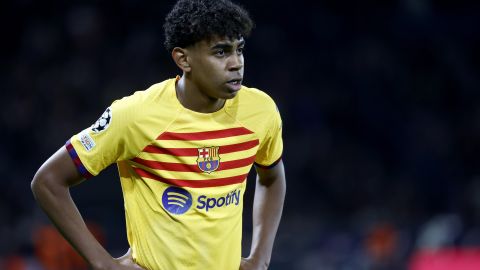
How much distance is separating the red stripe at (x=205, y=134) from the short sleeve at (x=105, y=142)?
13 centimetres

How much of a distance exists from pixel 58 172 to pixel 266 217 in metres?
0.91

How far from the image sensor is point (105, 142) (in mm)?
3240

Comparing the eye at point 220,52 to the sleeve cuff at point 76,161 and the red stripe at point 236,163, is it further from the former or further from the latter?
the sleeve cuff at point 76,161

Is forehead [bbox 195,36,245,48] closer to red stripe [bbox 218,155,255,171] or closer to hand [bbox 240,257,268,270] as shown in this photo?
red stripe [bbox 218,155,255,171]

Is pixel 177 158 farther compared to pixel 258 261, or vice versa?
pixel 258 261

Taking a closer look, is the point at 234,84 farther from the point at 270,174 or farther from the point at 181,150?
the point at 270,174

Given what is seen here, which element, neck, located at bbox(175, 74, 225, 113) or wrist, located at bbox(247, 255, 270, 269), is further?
wrist, located at bbox(247, 255, 270, 269)

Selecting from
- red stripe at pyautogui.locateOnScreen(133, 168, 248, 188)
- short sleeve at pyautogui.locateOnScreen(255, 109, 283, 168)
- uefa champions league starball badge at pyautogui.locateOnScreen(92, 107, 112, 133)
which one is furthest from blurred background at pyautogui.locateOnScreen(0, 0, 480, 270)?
uefa champions league starball badge at pyautogui.locateOnScreen(92, 107, 112, 133)

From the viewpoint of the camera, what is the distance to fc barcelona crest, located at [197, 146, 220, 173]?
3.31 meters

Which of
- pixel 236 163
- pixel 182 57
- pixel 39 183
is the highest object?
pixel 182 57

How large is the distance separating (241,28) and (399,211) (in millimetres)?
5794

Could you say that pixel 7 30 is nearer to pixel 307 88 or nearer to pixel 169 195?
pixel 307 88

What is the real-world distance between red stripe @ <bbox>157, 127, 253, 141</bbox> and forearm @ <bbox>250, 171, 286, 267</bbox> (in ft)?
A: 1.39

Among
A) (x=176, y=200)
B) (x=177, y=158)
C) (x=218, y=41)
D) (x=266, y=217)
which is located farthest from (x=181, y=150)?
(x=266, y=217)
